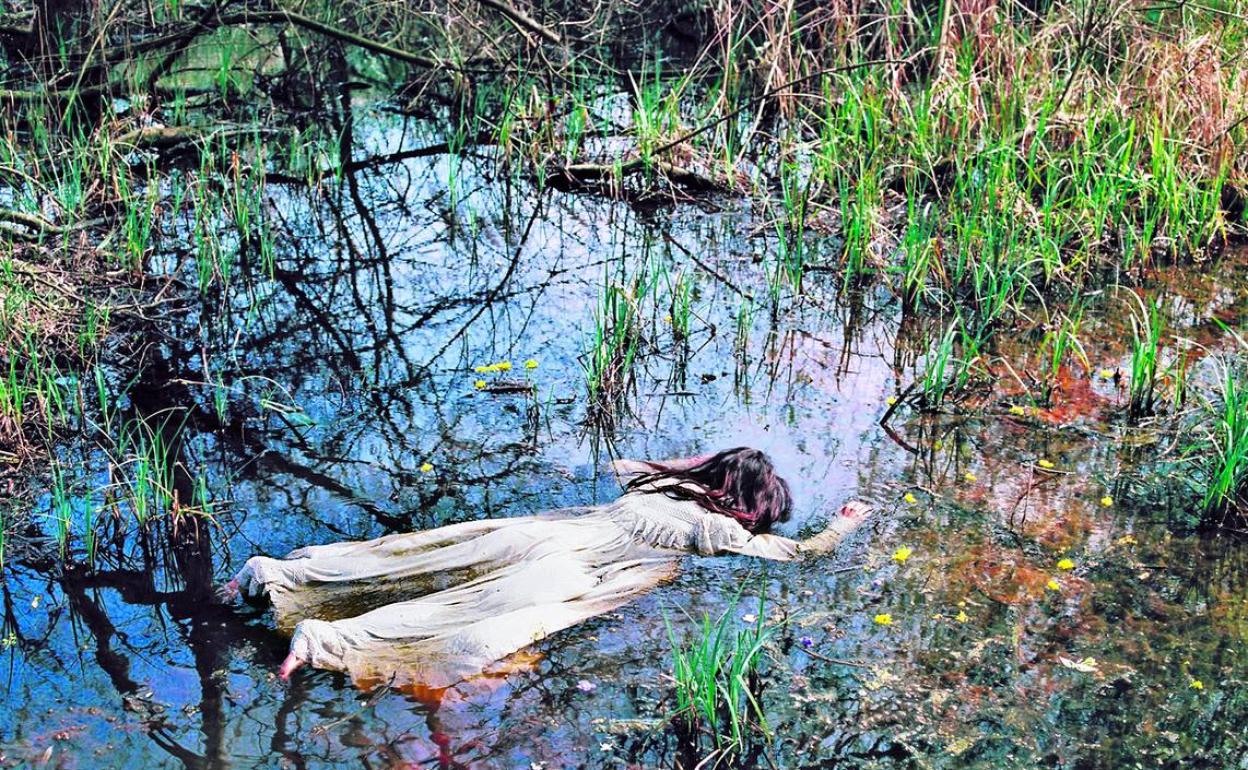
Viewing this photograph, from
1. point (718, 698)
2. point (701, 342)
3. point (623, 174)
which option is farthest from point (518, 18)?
point (718, 698)

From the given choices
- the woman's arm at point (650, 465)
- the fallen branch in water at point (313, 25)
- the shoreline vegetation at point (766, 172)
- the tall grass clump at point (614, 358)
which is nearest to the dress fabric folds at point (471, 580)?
the woman's arm at point (650, 465)

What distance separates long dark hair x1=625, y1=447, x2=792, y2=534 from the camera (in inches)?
185

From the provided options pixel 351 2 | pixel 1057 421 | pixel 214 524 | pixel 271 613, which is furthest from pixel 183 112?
pixel 1057 421

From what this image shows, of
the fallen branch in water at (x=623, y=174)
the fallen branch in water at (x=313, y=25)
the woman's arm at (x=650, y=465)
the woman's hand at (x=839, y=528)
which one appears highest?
the fallen branch in water at (x=313, y=25)

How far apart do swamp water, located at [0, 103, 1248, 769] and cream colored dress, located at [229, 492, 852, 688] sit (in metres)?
0.10

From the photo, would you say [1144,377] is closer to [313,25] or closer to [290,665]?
[290,665]

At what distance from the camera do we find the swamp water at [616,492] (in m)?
3.61

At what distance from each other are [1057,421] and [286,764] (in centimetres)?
373

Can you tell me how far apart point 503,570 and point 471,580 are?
116 mm

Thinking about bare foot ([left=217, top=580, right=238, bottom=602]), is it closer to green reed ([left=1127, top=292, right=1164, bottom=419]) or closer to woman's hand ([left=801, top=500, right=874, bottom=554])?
woman's hand ([left=801, top=500, right=874, bottom=554])

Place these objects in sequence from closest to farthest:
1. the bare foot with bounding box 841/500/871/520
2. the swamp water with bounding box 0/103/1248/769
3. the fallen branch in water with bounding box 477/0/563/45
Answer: the swamp water with bounding box 0/103/1248/769, the bare foot with bounding box 841/500/871/520, the fallen branch in water with bounding box 477/0/563/45

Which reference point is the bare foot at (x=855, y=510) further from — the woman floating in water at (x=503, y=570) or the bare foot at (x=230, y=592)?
the bare foot at (x=230, y=592)

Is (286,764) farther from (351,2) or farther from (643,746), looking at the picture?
(351,2)

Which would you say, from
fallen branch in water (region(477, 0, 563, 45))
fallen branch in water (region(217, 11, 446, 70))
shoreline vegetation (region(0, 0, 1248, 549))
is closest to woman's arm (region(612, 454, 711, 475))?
shoreline vegetation (region(0, 0, 1248, 549))
